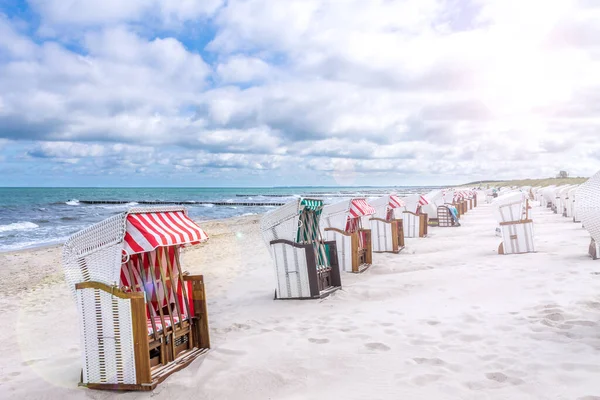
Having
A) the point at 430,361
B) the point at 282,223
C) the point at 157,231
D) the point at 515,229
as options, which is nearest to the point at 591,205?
the point at 430,361

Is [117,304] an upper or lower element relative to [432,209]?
lower

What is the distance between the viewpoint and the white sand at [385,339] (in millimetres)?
4773

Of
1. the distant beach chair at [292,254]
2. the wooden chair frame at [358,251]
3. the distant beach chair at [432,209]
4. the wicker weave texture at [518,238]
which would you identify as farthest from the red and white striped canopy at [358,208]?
the distant beach chair at [432,209]

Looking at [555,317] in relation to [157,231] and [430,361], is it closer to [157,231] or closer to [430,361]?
[430,361]

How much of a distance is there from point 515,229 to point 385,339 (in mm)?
8518

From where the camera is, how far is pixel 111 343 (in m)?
4.94

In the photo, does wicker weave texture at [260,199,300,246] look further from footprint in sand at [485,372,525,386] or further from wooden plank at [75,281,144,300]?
footprint in sand at [485,372,525,386]

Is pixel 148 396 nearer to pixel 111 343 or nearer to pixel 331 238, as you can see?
pixel 111 343

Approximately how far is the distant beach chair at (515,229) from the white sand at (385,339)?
1.23 metres

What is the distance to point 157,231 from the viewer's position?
508 centimetres

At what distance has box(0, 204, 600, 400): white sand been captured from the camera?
15.7 ft

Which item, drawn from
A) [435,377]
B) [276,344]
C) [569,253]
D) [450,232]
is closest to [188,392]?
[276,344]

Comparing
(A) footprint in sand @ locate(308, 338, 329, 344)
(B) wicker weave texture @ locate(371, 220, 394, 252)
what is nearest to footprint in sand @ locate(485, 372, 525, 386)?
(A) footprint in sand @ locate(308, 338, 329, 344)

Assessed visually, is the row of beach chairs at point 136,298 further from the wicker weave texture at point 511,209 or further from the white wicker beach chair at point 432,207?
the white wicker beach chair at point 432,207
